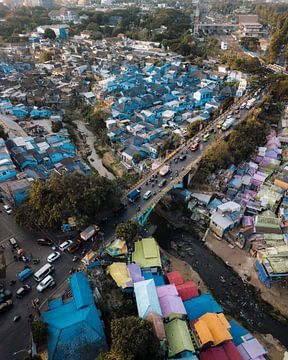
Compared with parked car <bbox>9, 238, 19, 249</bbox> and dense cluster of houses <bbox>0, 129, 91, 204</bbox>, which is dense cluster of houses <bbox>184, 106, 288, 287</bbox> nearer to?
dense cluster of houses <bbox>0, 129, 91, 204</bbox>

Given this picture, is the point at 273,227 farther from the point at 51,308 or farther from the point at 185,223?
the point at 51,308

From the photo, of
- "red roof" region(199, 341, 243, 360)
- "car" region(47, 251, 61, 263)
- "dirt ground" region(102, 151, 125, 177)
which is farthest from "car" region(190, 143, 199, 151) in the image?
"red roof" region(199, 341, 243, 360)

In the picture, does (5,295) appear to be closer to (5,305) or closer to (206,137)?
(5,305)

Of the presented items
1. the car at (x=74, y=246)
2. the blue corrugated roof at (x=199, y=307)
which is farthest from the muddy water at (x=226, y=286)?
the car at (x=74, y=246)

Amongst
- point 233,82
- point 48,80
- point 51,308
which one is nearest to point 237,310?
point 51,308

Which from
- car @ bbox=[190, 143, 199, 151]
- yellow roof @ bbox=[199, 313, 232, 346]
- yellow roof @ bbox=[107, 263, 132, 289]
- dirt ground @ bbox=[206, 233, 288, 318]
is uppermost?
car @ bbox=[190, 143, 199, 151]

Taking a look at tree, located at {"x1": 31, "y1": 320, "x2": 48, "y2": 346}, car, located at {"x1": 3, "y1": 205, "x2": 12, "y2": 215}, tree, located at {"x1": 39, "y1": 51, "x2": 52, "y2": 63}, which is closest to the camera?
tree, located at {"x1": 31, "y1": 320, "x2": 48, "y2": 346}
